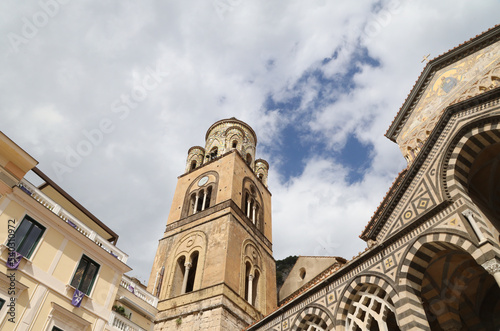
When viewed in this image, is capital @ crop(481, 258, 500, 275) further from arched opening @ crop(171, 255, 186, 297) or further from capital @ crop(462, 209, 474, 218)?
arched opening @ crop(171, 255, 186, 297)

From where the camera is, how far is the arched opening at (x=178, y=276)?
69.9 ft

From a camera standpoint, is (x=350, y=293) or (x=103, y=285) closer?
(x=350, y=293)

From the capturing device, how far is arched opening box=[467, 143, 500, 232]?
10375 millimetres

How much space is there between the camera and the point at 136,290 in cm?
1446

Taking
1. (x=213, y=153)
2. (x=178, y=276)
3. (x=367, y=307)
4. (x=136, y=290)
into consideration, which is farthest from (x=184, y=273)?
(x=367, y=307)

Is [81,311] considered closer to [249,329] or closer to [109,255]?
[109,255]

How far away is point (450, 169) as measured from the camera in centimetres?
1021

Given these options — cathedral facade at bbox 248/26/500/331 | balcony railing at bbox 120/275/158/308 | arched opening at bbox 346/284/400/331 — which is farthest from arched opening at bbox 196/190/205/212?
arched opening at bbox 346/284/400/331

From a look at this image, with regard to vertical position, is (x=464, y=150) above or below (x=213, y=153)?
below

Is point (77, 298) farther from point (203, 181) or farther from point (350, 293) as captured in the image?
point (203, 181)

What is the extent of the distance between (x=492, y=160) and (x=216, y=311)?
1367 cm

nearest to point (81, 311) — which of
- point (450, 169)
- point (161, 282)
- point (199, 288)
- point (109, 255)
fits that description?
point (109, 255)

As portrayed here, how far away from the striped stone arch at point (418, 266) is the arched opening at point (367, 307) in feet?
2.41

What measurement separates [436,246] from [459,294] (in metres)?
2.45
